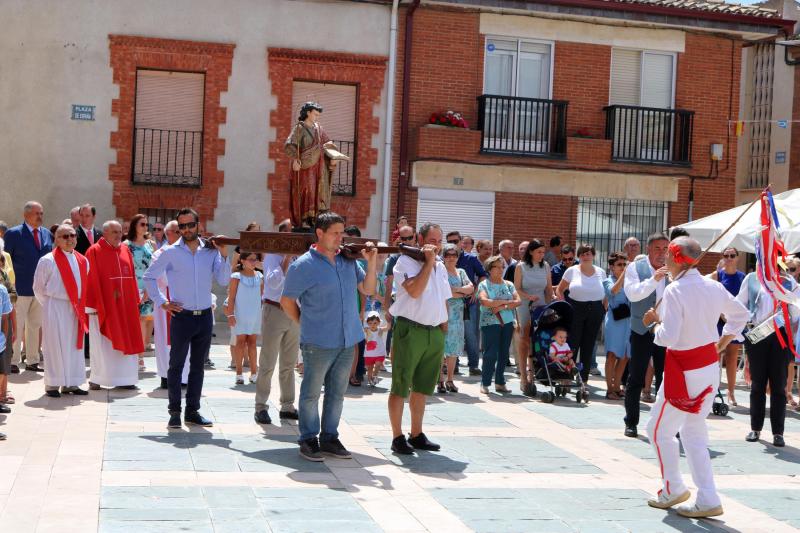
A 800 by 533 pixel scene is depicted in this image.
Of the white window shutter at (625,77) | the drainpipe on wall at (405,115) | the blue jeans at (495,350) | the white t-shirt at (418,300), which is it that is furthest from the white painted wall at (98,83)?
the white t-shirt at (418,300)

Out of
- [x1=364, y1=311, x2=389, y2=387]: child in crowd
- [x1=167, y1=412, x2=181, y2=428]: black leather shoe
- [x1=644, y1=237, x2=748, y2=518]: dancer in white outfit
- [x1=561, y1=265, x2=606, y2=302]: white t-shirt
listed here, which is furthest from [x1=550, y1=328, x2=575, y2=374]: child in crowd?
[x1=644, y1=237, x2=748, y2=518]: dancer in white outfit

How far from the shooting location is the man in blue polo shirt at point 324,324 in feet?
28.5

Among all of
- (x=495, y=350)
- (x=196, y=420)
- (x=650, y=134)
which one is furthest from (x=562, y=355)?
(x=650, y=134)

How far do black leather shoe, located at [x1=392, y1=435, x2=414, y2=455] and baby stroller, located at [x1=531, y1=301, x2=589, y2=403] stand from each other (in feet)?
13.3

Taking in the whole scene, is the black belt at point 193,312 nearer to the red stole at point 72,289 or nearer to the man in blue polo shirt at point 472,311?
the red stole at point 72,289

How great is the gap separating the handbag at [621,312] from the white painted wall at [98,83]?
31.8 ft

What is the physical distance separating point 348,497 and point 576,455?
107 inches

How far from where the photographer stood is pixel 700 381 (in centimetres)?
760

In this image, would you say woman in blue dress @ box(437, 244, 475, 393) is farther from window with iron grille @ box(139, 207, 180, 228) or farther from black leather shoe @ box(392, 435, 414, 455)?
window with iron grille @ box(139, 207, 180, 228)

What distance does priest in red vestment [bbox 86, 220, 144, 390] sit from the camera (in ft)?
39.6

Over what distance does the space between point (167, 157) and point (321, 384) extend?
43.5 feet

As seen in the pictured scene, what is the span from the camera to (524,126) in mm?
22641

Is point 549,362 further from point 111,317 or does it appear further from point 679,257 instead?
point 679,257

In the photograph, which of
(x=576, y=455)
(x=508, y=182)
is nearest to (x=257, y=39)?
(x=508, y=182)
